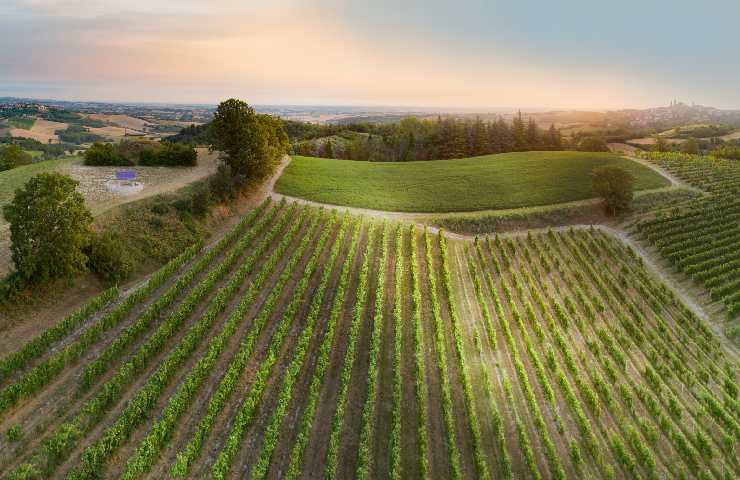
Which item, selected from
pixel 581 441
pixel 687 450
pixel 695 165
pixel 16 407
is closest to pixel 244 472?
pixel 16 407

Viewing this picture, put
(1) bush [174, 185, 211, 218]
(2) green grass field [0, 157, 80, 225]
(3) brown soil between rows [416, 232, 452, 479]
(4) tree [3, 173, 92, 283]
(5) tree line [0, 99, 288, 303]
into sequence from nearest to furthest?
(3) brown soil between rows [416, 232, 452, 479], (4) tree [3, 173, 92, 283], (5) tree line [0, 99, 288, 303], (2) green grass field [0, 157, 80, 225], (1) bush [174, 185, 211, 218]

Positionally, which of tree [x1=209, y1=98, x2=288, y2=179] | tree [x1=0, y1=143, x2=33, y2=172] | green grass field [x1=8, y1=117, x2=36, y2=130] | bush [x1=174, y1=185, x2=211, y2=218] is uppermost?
green grass field [x1=8, y1=117, x2=36, y2=130]

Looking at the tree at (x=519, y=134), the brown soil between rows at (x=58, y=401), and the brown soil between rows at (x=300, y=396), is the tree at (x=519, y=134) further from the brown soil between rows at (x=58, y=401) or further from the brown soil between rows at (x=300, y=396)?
the brown soil between rows at (x=58, y=401)

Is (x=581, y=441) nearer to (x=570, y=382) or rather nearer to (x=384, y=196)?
(x=570, y=382)

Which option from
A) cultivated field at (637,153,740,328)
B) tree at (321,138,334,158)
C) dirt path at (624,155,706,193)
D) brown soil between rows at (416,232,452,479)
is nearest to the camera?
brown soil between rows at (416,232,452,479)

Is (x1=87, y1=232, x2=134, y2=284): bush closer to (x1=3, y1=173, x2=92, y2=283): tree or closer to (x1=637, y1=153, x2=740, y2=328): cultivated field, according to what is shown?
(x1=3, y1=173, x2=92, y2=283): tree

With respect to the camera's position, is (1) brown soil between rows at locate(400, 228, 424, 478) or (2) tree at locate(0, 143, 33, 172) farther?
(2) tree at locate(0, 143, 33, 172)

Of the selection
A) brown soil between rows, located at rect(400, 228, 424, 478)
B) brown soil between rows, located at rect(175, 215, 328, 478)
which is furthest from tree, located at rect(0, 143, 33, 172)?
brown soil between rows, located at rect(400, 228, 424, 478)

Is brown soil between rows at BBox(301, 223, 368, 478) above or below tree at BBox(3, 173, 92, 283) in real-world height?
below

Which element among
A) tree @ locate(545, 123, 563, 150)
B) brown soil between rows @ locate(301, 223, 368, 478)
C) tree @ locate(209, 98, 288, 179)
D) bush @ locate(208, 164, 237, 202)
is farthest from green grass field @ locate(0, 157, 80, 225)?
tree @ locate(545, 123, 563, 150)
